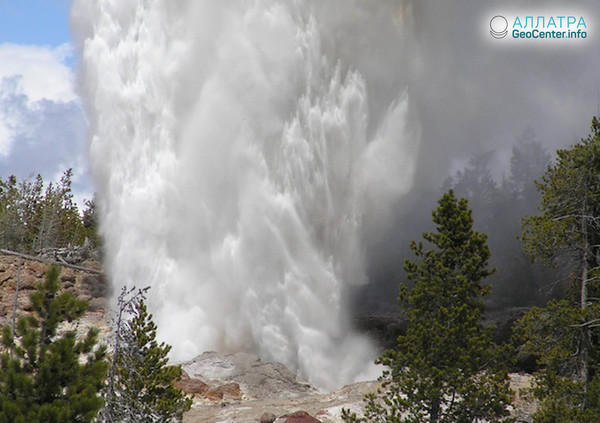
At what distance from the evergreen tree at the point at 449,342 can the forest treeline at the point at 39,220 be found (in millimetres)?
47614

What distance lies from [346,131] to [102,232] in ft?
49.1

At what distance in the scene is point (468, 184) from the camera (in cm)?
7262

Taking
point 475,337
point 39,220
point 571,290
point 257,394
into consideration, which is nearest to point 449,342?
point 475,337

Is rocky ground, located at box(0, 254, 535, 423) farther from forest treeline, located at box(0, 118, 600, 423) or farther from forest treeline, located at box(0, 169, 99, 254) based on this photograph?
forest treeline, located at box(0, 169, 99, 254)

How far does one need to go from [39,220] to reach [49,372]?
61.7 m

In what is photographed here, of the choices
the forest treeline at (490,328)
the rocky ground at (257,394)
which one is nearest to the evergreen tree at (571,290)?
the forest treeline at (490,328)

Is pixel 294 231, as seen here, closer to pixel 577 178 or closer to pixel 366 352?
pixel 366 352

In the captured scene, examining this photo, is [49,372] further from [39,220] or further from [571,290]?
[39,220]

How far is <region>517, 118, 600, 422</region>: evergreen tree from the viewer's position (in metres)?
15.5

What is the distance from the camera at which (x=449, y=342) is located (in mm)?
15688

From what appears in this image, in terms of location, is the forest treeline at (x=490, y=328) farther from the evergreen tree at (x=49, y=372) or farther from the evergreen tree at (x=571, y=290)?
the evergreen tree at (x=49, y=372)

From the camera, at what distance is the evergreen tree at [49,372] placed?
37.6 feet

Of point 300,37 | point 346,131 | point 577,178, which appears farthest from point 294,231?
point 577,178

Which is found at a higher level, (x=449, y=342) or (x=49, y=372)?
(x=449, y=342)
